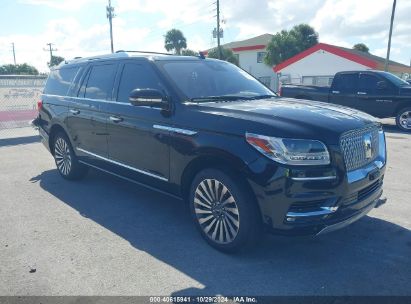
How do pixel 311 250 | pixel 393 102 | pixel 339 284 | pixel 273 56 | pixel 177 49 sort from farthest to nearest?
pixel 177 49, pixel 273 56, pixel 393 102, pixel 311 250, pixel 339 284

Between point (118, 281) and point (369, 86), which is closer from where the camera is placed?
point (118, 281)

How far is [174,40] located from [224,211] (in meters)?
64.0

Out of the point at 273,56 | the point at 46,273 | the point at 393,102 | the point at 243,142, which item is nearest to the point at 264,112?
the point at 243,142

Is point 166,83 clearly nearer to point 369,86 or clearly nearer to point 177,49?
point 369,86

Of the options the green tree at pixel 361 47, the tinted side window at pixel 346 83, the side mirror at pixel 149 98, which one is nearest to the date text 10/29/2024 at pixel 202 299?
the side mirror at pixel 149 98

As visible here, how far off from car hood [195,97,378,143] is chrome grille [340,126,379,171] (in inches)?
2.6

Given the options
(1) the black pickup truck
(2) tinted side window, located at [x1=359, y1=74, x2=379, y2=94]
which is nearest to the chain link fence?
(1) the black pickup truck

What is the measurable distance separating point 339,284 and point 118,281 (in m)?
1.92

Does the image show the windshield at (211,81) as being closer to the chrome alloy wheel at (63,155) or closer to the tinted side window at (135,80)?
the tinted side window at (135,80)

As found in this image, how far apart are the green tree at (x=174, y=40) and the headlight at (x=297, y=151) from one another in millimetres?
63128

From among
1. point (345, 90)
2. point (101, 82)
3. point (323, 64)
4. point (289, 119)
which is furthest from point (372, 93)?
point (323, 64)

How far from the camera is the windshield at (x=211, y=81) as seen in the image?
420cm

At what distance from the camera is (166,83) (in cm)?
410

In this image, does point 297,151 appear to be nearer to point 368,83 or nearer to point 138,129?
point 138,129
